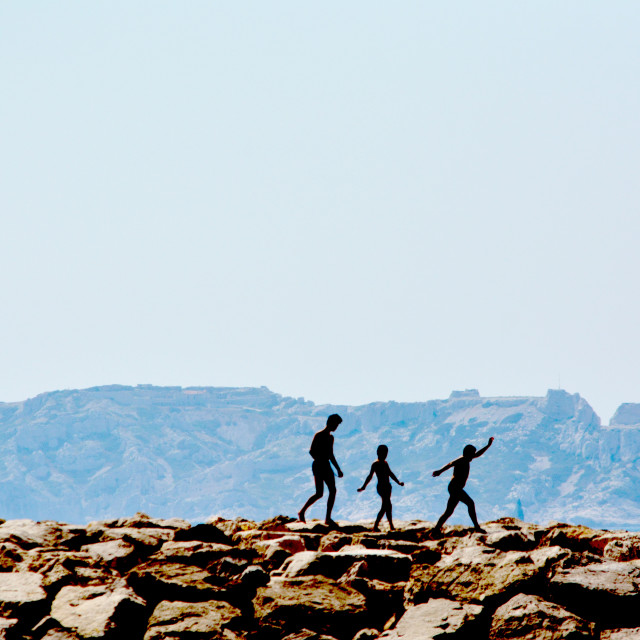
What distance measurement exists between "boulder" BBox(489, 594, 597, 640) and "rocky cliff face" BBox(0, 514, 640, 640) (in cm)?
1

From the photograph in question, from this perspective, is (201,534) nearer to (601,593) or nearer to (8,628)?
(8,628)

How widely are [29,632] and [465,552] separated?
6.21 meters

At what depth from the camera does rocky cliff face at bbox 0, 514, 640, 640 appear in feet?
34.4

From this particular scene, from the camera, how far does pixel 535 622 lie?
1023 centimetres

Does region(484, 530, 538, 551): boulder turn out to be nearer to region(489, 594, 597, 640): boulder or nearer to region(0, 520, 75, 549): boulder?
region(489, 594, 597, 640): boulder

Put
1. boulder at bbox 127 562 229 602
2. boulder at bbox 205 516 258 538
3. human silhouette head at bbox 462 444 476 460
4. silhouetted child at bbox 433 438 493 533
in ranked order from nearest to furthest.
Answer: boulder at bbox 127 562 229 602
silhouetted child at bbox 433 438 493 533
human silhouette head at bbox 462 444 476 460
boulder at bbox 205 516 258 538

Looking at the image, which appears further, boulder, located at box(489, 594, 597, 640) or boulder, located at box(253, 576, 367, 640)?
boulder, located at box(253, 576, 367, 640)

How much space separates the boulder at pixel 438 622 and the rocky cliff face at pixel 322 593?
0.02 meters

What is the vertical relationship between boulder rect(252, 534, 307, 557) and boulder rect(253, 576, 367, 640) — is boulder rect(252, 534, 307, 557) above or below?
above

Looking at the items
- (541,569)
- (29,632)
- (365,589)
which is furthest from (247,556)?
(541,569)

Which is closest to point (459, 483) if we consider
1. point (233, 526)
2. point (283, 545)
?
point (283, 545)

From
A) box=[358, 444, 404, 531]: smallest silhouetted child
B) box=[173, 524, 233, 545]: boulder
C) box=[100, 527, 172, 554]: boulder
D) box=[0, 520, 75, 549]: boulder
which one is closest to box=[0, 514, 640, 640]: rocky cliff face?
box=[100, 527, 172, 554]: boulder

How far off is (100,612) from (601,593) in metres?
6.58

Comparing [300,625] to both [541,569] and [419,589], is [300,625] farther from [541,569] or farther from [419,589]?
[541,569]
